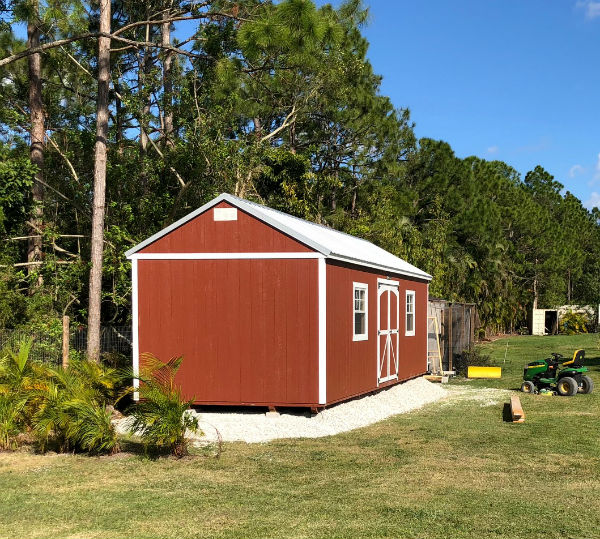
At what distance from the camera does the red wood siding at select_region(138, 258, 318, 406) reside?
11992mm

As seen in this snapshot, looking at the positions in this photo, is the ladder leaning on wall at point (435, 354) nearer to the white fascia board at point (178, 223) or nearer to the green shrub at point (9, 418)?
the white fascia board at point (178, 223)

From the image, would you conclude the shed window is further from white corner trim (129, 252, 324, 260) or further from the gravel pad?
white corner trim (129, 252, 324, 260)

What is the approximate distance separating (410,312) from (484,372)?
12.7 feet

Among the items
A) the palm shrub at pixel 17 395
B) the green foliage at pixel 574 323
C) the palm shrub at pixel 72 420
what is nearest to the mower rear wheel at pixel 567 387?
the palm shrub at pixel 72 420

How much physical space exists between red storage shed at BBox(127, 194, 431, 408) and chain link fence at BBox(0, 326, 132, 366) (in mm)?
2695

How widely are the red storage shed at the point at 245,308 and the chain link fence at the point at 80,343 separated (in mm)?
2695

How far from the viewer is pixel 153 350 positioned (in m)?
12.7

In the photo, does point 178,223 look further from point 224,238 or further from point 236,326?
point 236,326

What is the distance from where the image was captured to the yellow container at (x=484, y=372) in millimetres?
20375

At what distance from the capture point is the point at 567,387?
15859 millimetres

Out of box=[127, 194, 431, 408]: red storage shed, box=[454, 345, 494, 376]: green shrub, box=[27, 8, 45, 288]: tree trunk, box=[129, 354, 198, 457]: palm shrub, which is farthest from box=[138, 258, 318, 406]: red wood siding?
box=[454, 345, 494, 376]: green shrub

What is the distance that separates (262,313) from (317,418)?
1894mm

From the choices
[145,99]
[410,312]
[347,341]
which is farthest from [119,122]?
[347,341]

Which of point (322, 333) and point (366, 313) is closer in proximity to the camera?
point (322, 333)
